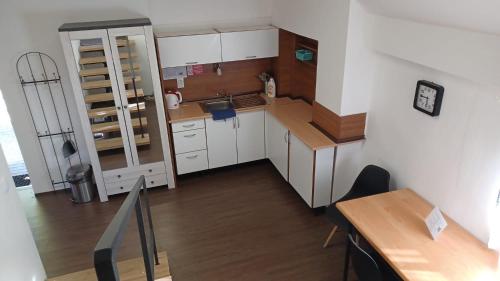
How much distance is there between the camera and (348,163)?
3.49 metres

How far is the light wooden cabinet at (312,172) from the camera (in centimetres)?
338

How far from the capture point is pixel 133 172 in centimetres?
401

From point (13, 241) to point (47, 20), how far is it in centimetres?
231

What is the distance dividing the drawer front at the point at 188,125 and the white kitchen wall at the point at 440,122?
1.84m

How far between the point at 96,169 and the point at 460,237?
11.3 feet

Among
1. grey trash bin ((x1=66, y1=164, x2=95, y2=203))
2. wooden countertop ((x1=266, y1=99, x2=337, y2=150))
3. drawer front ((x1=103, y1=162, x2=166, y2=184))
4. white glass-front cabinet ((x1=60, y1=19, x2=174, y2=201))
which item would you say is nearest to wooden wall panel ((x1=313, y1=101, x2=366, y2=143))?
wooden countertop ((x1=266, y1=99, x2=337, y2=150))

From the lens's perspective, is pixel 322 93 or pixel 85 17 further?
pixel 85 17

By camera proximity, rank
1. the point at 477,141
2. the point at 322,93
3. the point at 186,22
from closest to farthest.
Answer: the point at 477,141 < the point at 322,93 < the point at 186,22

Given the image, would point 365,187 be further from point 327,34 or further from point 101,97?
point 101,97

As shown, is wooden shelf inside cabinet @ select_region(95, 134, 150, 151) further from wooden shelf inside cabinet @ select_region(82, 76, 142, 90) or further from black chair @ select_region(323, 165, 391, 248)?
black chair @ select_region(323, 165, 391, 248)

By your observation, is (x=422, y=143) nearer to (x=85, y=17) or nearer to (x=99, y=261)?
(x=99, y=261)

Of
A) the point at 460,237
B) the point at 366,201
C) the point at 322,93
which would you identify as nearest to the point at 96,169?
the point at 322,93

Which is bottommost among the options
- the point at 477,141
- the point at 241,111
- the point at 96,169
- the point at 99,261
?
the point at 96,169

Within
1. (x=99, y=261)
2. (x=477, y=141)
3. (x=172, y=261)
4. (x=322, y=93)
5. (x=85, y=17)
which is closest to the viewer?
(x=99, y=261)
